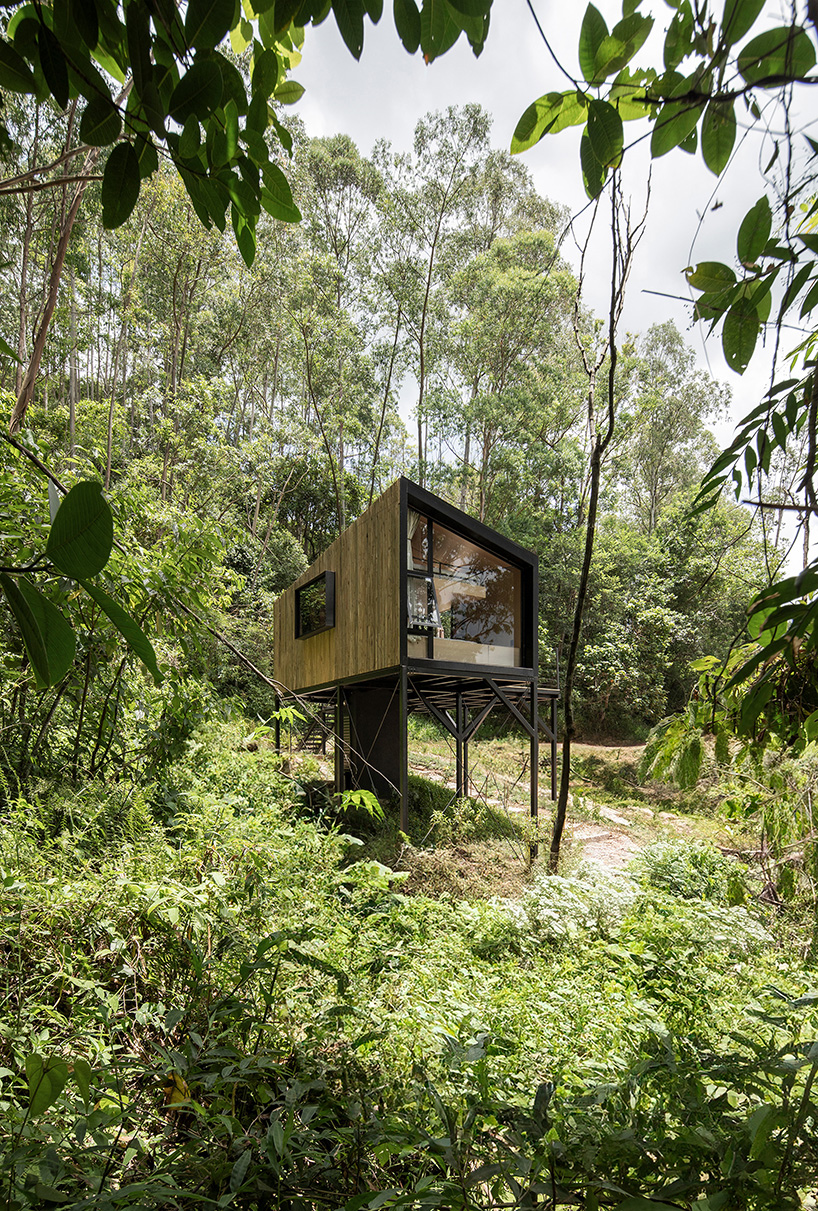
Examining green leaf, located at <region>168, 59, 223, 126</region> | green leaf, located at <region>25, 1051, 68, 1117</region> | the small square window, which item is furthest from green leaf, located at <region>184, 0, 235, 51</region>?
the small square window

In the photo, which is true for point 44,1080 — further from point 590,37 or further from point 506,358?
point 506,358

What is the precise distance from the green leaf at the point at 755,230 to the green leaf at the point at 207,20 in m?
0.73

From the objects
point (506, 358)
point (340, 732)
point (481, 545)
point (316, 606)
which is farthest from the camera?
point (506, 358)

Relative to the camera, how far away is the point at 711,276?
0.94 metres

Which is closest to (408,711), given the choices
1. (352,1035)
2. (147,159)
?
(352,1035)

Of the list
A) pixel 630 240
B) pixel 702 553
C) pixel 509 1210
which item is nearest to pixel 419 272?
pixel 702 553

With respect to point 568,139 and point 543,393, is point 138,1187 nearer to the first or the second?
point 568,139

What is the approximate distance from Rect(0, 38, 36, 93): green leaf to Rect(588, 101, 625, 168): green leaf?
2.44ft

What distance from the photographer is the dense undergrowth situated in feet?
2.95

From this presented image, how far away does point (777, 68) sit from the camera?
2.44ft

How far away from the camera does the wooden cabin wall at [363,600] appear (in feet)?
22.8

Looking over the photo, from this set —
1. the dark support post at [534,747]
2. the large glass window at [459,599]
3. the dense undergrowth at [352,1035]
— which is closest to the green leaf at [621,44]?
the dense undergrowth at [352,1035]

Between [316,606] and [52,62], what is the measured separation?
930 centimetres

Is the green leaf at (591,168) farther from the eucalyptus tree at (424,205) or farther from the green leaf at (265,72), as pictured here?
the eucalyptus tree at (424,205)
